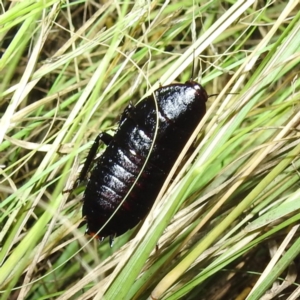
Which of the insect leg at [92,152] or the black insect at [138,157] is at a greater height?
the insect leg at [92,152]

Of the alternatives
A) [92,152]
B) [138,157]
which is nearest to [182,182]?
[138,157]

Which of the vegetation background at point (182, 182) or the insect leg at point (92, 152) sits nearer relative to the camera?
the vegetation background at point (182, 182)

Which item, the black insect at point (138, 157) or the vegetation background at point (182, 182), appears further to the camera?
the black insect at point (138, 157)

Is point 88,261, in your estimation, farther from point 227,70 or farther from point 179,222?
point 227,70

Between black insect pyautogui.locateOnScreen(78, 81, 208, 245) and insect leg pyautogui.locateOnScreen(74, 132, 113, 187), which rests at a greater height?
insect leg pyautogui.locateOnScreen(74, 132, 113, 187)

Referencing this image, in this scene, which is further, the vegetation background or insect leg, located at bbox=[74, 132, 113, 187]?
insect leg, located at bbox=[74, 132, 113, 187]

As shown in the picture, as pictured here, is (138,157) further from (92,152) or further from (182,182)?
(182,182)

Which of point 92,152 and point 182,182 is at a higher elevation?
point 92,152
